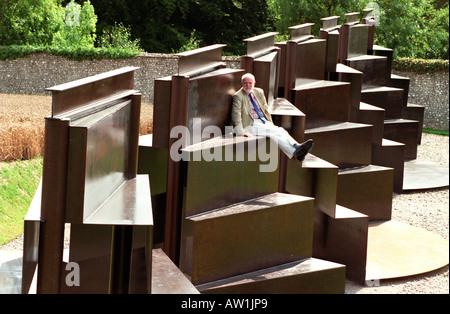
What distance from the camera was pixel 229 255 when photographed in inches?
271

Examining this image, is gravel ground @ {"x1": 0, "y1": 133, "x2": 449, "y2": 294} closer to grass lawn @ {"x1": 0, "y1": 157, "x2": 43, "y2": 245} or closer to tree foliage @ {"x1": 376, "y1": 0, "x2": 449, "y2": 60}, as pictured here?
grass lawn @ {"x1": 0, "y1": 157, "x2": 43, "y2": 245}

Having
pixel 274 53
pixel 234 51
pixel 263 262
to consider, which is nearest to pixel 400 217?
pixel 274 53

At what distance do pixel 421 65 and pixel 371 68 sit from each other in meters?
8.73

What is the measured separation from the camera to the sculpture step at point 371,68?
14845 mm

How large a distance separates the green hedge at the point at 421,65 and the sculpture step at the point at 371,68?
8.21 meters

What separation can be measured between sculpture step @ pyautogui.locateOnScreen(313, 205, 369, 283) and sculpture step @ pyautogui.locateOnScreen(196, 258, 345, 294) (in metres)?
1.10

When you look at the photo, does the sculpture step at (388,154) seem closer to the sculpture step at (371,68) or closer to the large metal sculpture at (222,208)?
the sculpture step at (371,68)

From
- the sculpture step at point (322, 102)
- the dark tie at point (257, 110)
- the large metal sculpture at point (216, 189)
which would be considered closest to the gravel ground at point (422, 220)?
the large metal sculpture at point (216, 189)

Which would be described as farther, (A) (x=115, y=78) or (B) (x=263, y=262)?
(B) (x=263, y=262)

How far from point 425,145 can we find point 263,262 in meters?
12.2

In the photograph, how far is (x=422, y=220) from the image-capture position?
1147 cm

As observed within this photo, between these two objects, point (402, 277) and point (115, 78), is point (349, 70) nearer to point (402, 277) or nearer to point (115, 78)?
point (402, 277)

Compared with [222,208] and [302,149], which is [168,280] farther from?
[302,149]

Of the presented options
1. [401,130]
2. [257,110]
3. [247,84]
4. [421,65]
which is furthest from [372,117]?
[421,65]
